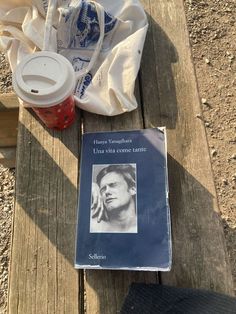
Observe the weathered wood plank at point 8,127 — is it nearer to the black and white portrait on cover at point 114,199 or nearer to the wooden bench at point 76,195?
the wooden bench at point 76,195

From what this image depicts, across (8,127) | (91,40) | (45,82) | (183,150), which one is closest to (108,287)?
(183,150)

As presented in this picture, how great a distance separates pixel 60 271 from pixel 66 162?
27 cm

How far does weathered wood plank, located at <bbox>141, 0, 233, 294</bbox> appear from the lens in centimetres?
96

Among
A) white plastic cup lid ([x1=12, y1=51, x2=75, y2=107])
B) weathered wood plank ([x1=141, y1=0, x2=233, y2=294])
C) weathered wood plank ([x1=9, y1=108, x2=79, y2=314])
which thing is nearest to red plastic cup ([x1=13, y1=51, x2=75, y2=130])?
white plastic cup lid ([x1=12, y1=51, x2=75, y2=107])

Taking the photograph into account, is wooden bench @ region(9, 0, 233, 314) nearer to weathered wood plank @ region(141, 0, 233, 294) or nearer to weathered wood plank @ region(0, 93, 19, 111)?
weathered wood plank @ region(141, 0, 233, 294)

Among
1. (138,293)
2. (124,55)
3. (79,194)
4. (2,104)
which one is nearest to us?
(138,293)

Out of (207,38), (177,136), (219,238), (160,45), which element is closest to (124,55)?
(160,45)

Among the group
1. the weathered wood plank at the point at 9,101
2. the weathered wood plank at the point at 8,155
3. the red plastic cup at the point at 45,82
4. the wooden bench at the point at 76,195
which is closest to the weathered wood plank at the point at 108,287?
the wooden bench at the point at 76,195

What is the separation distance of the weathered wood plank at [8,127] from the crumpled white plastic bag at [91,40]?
30 cm

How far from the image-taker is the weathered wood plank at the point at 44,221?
98cm

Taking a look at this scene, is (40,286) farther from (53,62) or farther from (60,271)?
(53,62)

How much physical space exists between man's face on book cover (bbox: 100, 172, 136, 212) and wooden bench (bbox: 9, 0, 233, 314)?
0.27ft

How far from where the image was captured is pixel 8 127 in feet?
5.28

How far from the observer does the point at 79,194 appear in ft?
3.38
